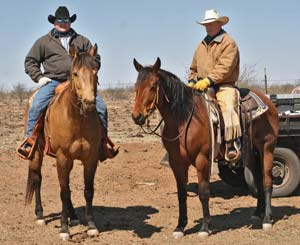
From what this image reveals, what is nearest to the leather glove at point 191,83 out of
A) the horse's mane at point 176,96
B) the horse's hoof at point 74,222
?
the horse's mane at point 176,96

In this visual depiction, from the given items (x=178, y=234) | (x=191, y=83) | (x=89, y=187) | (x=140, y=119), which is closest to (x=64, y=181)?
(x=89, y=187)

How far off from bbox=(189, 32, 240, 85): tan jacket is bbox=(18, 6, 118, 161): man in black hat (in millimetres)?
1380

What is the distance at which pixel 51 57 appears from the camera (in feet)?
24.8

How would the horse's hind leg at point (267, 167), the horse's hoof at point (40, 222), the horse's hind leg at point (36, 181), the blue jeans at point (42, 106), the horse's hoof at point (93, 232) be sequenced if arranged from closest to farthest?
the horse's hoof at point (93, 232) < the blue jeans at point (42, 106) < the horse's hind leg at point (267, 167) < the horse's hoof at point (40, 222) < the horse's hind leg at point (36, 181)

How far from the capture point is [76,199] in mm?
9227

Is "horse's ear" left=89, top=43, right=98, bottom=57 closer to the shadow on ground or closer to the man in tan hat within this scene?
the man in tan hat

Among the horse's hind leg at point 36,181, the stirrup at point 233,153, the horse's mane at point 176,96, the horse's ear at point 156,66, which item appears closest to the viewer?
the horse's ear at point 156,66

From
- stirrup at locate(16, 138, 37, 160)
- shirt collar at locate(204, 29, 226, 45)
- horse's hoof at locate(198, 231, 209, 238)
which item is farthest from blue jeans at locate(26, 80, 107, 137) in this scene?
horse's hoof at locate(198, 231, 209, 238)

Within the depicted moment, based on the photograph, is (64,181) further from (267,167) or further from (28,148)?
(267,167)

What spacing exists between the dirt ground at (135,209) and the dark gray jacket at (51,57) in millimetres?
1961

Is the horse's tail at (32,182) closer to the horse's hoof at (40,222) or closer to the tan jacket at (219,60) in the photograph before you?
the horse's hoof at (40,222)

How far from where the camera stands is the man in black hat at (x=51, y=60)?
742cm

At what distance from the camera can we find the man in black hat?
7418 millimetres

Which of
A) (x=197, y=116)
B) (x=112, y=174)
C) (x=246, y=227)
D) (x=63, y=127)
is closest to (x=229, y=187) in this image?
(x=112, y=174)
